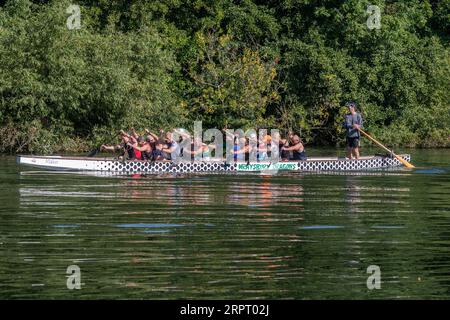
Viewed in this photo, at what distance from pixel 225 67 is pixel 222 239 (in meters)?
35.0

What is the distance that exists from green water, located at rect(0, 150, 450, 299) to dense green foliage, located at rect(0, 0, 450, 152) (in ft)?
45.9

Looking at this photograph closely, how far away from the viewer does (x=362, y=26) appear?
58219 millimetres

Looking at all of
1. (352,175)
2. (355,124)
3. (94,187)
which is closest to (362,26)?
(355,124)

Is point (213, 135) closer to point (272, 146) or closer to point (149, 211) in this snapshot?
point (272, 146)

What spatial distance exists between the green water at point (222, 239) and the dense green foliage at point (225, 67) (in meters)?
14.0

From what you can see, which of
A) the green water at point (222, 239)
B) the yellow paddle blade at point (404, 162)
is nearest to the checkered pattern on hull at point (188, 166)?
the yellow paddle blade at point (404, 162)

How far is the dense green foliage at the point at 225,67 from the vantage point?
4500 cm

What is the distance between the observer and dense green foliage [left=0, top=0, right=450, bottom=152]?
1772 inches

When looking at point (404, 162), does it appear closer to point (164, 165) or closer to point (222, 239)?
point (164, 165)

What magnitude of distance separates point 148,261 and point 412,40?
1788 inches

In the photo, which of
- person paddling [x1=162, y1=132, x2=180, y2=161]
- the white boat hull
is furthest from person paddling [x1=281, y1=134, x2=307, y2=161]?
person paddling [x1=162, y1=132, x2=180, y2=161]

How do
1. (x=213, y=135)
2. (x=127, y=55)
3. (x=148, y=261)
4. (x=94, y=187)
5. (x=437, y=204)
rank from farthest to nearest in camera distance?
(x=213, y=135) < (x=127, y=55) < (x=94, y=187) < (x=437, y=204) < (x=148, y=261)

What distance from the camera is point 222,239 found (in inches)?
777
